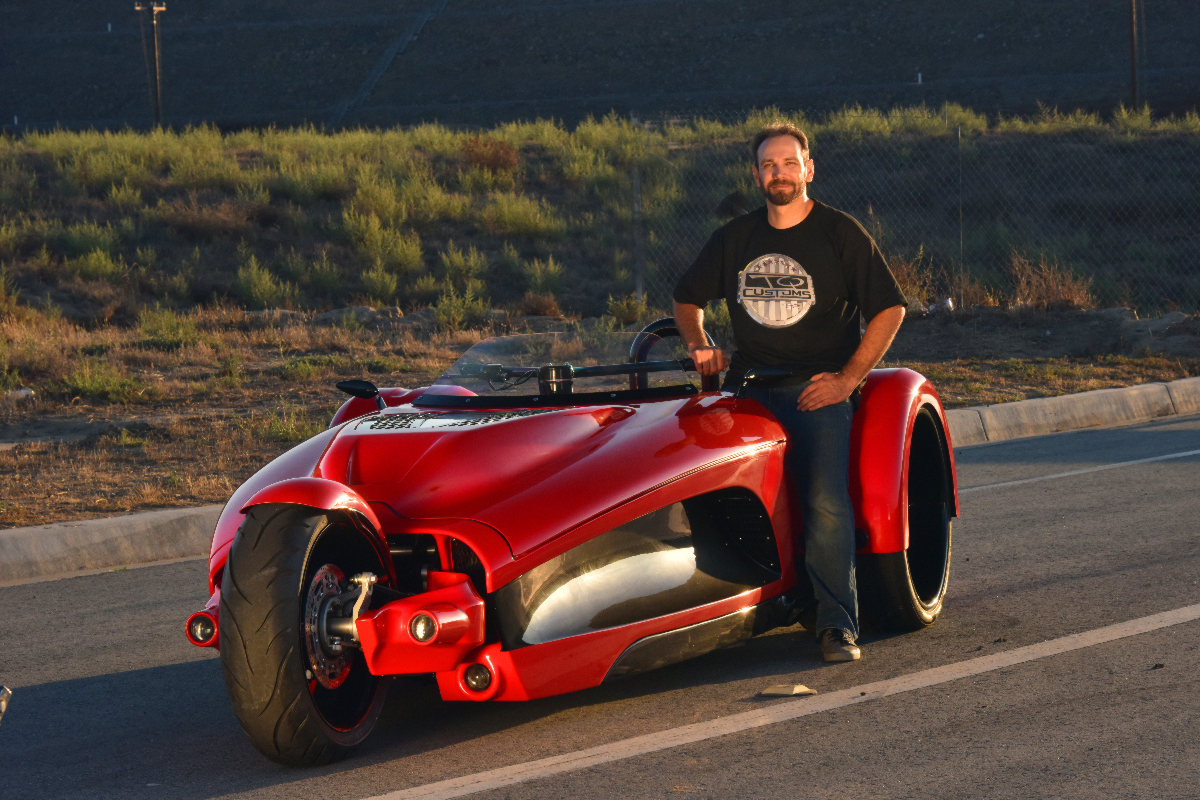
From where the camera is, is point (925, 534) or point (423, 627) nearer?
point (423, 627)

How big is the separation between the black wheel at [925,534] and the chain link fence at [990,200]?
1439cm

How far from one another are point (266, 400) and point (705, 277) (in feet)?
26.9

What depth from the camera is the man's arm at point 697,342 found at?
5.09 m

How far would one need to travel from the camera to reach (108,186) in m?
28.3

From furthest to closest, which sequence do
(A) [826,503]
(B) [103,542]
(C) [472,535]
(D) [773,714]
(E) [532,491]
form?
(B) [103,542]
(A) [826,503]
(D) [773,714]
(E) [532,491]
(C) [472,535]

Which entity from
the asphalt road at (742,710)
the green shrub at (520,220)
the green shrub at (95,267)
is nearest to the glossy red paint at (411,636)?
the asphalt road at (742,710)

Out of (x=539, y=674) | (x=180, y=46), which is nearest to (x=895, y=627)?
(x=539, y=674)

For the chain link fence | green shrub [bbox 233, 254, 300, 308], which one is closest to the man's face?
the chain link fence

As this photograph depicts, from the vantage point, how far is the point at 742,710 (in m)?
4.52

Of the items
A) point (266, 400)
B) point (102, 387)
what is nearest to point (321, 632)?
point (266, 400)

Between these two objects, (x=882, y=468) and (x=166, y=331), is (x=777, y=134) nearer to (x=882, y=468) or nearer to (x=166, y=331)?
(x=882, y=468)

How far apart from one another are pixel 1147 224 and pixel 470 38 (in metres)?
54.1

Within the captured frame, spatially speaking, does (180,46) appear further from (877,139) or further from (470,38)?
(877,139)

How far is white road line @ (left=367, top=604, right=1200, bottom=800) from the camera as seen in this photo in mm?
3932
